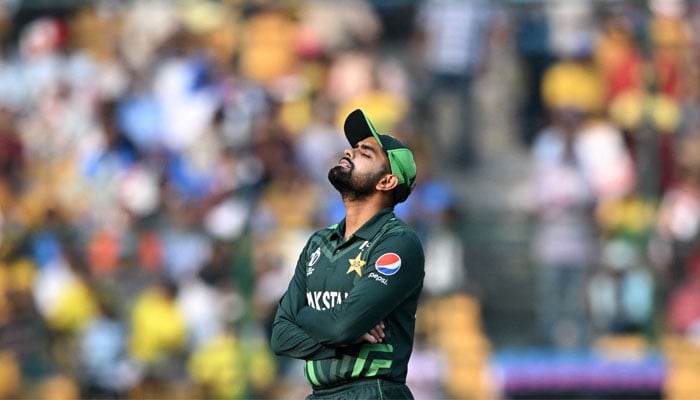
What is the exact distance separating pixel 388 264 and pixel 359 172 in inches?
13.9

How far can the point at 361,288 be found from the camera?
4473mm

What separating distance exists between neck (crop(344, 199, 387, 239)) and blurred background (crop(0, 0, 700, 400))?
519 centimetres

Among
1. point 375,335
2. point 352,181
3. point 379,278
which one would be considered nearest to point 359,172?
point 352,181

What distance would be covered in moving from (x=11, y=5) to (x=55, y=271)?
2.58m

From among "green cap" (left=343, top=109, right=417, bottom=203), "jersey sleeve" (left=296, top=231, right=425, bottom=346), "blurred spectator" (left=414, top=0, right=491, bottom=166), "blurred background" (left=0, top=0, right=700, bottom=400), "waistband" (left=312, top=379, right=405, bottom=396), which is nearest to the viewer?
A: "jersey sleeve" (left=296, top=231, right=425, bottom=346)

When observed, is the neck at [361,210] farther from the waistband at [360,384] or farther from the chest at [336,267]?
the waistband at [360,384]

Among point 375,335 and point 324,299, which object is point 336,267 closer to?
point 324,299

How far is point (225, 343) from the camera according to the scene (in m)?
10.0

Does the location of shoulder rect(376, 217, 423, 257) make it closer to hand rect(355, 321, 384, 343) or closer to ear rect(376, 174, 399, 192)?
ear rect(376, 174, 399, 192)

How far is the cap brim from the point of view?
4715mm

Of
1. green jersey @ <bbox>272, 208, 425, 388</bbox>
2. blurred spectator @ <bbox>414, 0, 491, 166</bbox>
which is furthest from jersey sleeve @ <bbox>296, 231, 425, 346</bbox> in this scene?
blurred spectator @ <bbox>414, 0, 491, 166</bbox>

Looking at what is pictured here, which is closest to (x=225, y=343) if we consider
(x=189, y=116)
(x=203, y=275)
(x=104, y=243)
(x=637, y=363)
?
(x=203, y=275)

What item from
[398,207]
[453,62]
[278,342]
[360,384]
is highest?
[453,62]

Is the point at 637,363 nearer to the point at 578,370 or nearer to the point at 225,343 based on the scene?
the point at 578,370
